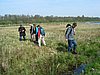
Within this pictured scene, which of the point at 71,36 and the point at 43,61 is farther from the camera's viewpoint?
the point at 71,36

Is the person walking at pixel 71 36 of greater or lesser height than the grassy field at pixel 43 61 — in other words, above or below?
above

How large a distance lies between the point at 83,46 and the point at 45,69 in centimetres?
758

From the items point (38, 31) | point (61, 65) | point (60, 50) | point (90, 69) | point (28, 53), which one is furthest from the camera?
point (38, 31)

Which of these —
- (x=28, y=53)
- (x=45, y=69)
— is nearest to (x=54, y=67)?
(x=45, y=69)

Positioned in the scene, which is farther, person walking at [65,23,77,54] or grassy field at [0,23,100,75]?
person walking at [65,23,77,54]

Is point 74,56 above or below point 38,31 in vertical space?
below

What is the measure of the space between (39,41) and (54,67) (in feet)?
20.5

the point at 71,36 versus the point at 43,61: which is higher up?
the point at 71,36

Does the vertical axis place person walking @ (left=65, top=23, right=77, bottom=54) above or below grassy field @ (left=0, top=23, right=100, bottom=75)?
above

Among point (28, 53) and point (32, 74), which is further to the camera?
point (28, 53)

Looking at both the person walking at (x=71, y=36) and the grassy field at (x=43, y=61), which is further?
the person walking at (x=71, y=36)

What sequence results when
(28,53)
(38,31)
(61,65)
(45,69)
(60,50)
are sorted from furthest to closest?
(38,31)
(60,50)
(28,53)
(61,65)
(45,69)

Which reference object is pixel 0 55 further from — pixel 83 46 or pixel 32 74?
pixel 83 46

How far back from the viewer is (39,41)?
65.5 ft
